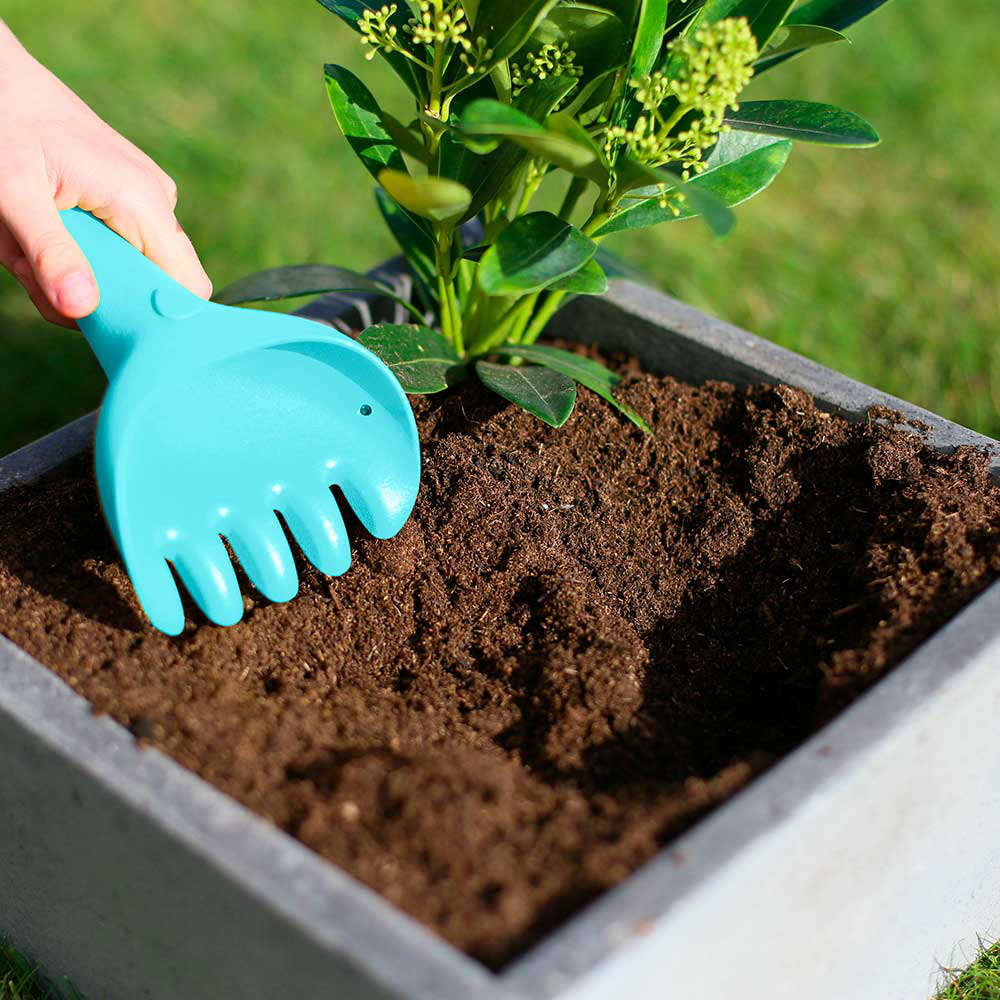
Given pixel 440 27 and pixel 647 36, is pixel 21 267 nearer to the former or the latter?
pixel 440 27

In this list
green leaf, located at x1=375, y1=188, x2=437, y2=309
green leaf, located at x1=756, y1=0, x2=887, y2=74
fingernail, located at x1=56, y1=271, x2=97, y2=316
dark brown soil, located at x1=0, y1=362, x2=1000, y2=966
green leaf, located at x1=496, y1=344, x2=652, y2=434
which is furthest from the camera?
green leaf, located at x1=375, y1=188, x2=437, y2=309

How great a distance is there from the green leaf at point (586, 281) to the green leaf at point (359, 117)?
0.30m

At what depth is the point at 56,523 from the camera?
1527 millimetres

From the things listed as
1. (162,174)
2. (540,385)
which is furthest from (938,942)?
(162,174)

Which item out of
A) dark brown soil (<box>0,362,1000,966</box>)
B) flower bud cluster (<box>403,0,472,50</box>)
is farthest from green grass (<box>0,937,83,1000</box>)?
flower bud cluster (<box>403,0,472,50</box>)

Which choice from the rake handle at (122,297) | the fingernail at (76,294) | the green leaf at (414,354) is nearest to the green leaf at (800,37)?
the green leaf at (414,354)

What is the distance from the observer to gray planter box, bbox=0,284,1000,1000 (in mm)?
975

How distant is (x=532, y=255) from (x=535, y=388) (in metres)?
0.28

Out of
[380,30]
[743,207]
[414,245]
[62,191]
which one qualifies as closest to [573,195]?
[414,245]

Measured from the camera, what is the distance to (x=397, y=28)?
162 cm

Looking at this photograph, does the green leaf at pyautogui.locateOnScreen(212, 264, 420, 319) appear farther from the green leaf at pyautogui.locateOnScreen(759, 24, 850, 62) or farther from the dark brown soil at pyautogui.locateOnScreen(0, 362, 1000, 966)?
the green leaf at pyautogui.locateOnScreen(759, 24, 850, 62)

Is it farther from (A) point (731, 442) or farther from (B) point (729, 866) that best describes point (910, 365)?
(B) point (729, 866)

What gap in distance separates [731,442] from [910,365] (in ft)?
3.68

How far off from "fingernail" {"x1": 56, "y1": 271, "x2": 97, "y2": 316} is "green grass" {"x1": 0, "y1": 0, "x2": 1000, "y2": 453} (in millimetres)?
1240
